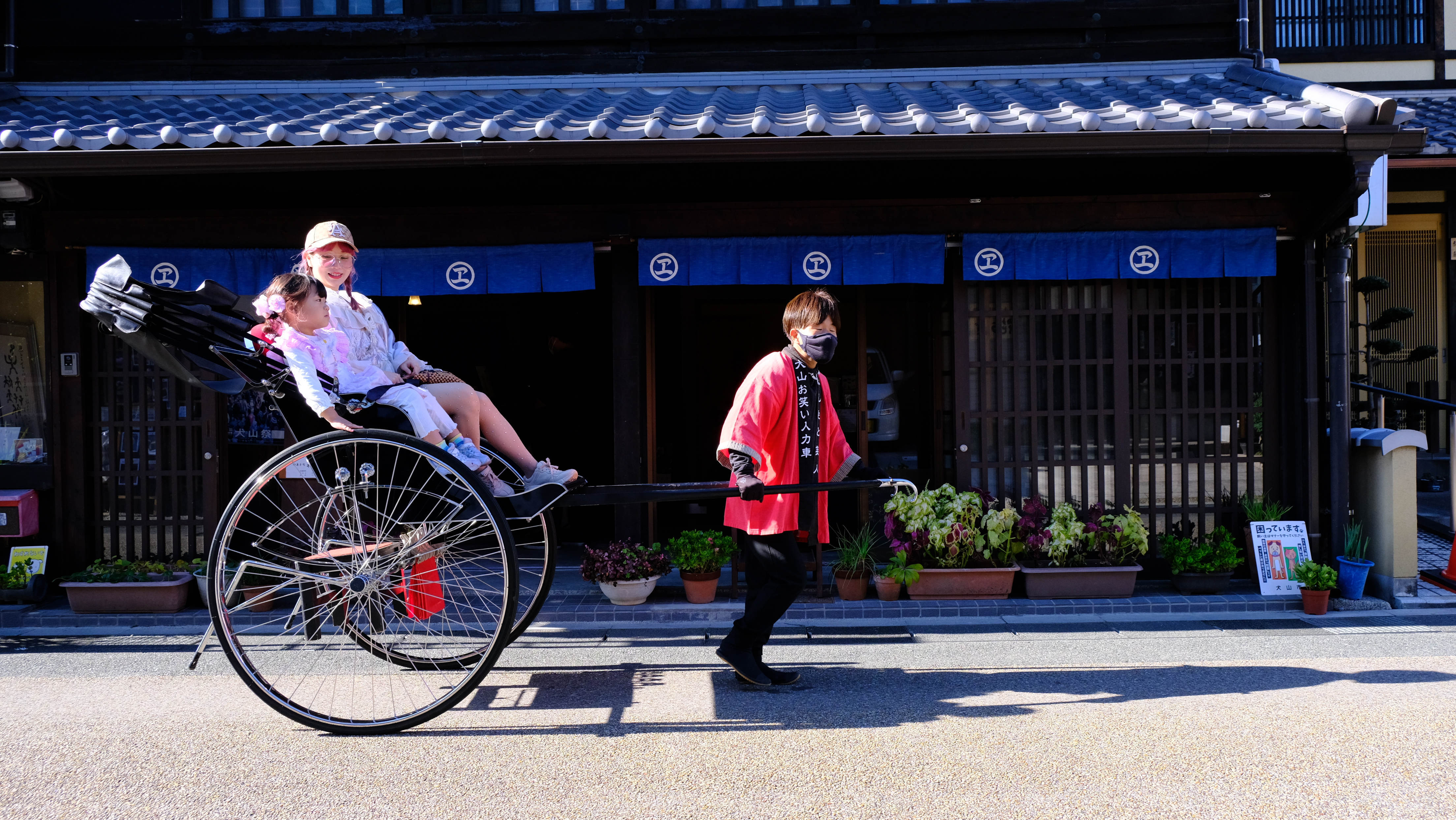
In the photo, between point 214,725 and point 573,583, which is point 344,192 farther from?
point 214,725

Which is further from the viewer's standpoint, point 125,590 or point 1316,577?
point 125,590

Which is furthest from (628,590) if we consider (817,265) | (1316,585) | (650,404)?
(1316,585)

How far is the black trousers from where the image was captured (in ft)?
17.5

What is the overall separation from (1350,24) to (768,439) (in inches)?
477

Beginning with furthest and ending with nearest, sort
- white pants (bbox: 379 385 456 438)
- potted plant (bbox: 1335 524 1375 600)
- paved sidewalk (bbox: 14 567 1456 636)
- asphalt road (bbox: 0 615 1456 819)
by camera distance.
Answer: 1. potted plant (bbox: 1335 524 1375 600)
2. paved sidewalk (bbox: 14 567 1456 636)
3. white pants (bbox: 379 385 456 438)
4. asphalt road (bbox: 0 615 1456 819)

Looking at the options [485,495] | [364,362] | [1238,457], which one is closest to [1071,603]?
[1238,457]

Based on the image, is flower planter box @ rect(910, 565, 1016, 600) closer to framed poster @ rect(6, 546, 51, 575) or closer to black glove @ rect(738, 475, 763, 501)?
black glove @ rect(738, 475, 763, 501)

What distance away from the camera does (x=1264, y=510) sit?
805 cm

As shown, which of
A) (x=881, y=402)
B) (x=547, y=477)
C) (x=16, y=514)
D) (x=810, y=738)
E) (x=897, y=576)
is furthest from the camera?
(x=881, y=402)

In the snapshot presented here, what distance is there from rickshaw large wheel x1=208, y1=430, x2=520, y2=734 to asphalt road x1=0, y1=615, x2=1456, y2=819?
Answer: 27cm

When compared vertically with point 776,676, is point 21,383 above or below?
above

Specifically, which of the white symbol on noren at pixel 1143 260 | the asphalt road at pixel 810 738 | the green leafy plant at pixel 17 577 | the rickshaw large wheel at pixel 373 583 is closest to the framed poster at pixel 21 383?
the green leafy plant at pixel 17 577

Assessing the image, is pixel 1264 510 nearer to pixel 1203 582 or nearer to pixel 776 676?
pixel 1203 582

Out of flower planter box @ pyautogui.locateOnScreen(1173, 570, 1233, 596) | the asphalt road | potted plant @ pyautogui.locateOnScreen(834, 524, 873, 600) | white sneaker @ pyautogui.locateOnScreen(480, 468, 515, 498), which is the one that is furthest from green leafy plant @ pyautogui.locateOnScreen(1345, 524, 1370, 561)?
white sneaker @ pyautogui.locateOnScreen(480, 468, 515, 498)
